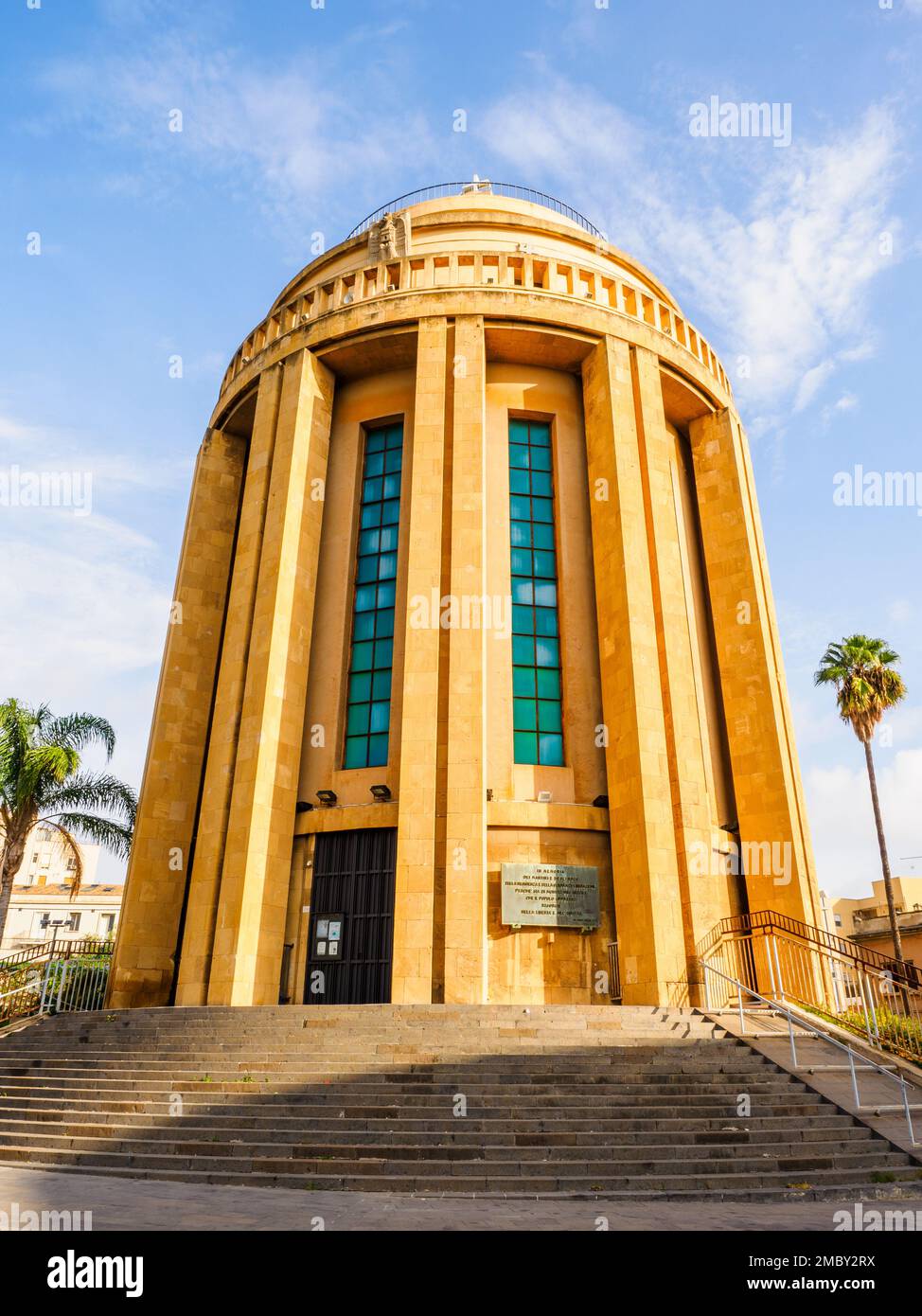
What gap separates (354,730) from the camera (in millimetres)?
20562

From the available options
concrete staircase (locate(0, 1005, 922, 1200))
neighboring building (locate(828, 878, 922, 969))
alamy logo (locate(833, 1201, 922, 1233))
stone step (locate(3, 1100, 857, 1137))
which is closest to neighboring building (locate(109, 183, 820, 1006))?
concrete staircase (locate(0, 1005, 922, 1200))

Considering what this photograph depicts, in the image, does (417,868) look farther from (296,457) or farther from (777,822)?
(296,457)

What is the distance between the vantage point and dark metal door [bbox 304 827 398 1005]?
17.5 metres

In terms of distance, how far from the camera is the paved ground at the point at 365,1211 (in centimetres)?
637

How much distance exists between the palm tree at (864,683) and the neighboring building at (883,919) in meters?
2.53

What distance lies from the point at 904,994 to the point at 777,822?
794 centimetres

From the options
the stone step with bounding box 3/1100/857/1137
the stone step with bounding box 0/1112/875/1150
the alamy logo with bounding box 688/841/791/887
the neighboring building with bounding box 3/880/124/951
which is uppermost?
the neighboring building with bounding box 3/880/124/951

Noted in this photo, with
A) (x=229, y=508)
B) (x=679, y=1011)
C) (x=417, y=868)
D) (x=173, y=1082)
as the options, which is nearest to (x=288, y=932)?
(x=417, y=868)

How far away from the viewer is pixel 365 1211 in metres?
6.98

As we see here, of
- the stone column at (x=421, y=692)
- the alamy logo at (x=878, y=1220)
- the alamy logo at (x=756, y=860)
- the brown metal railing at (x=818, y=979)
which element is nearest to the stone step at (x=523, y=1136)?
the alamy logo at (x=878, y=1220)

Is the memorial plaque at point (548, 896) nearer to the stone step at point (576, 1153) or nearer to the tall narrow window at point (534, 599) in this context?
the tall narrow window at point (534, 599)

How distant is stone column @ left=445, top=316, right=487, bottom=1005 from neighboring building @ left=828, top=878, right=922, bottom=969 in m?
20.7

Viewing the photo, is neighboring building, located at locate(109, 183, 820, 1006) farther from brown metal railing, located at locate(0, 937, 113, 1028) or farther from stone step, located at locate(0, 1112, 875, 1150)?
stone step, located at locate(0, 1112, 875, 1150)
